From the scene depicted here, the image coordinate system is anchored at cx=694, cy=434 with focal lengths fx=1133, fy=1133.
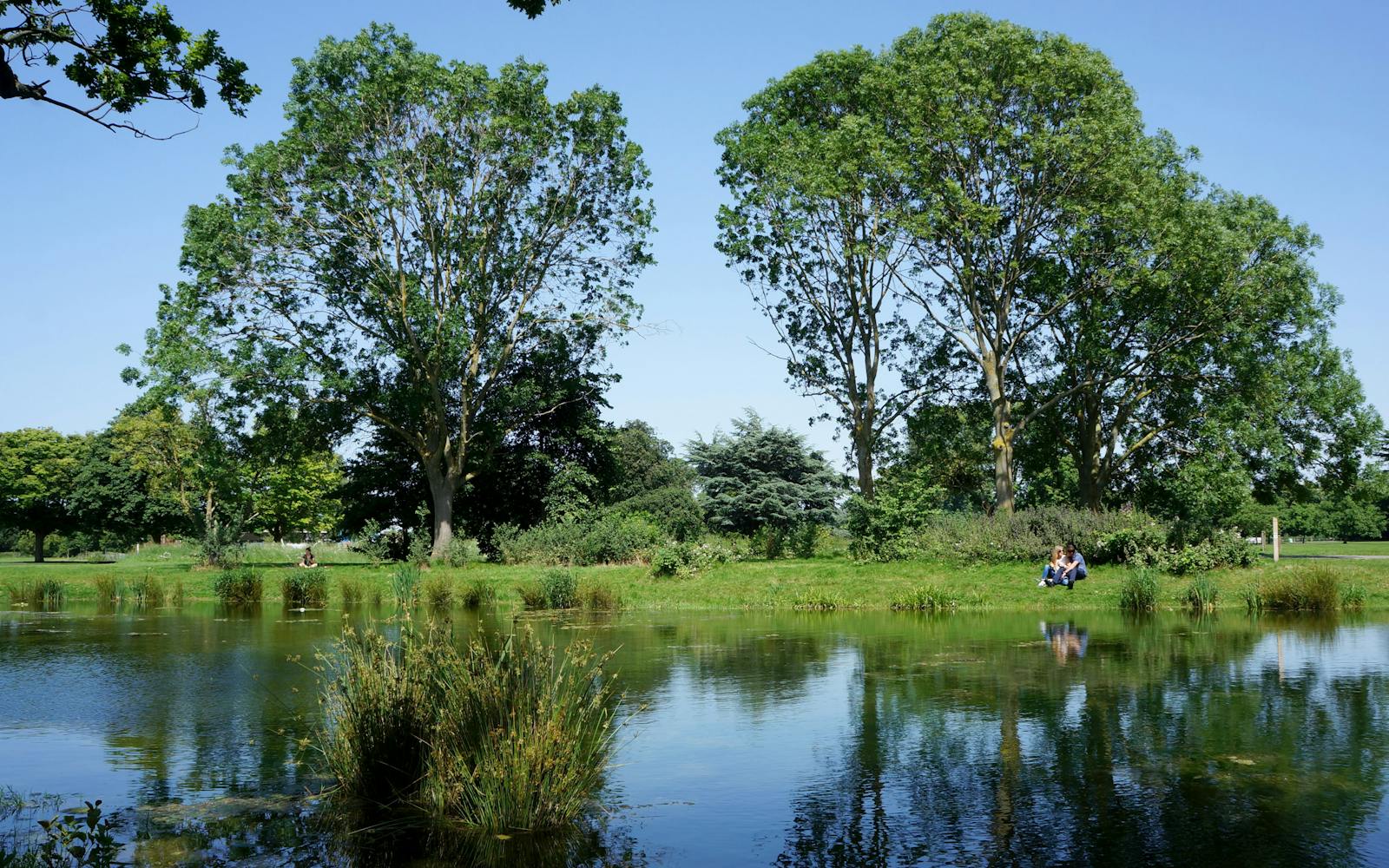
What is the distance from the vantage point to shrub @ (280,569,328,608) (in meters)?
31.4

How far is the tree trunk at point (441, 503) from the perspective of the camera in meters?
41.4

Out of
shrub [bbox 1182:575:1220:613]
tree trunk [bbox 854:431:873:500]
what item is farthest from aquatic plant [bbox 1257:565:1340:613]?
tree trunk [bbox 854:431:873:500]

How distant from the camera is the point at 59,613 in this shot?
29.4 metres

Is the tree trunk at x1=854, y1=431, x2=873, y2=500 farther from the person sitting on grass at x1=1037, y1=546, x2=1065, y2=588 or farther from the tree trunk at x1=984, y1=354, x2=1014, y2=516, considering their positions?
the person sitting on grass at x1=1037, y1=546, x2=1065, y2=588

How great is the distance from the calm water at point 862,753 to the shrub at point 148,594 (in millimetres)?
12083

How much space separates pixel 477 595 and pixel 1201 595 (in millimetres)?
17778

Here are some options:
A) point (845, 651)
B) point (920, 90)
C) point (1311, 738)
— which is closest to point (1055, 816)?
→ point (1311, 738)

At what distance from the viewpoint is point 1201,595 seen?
1040 inches

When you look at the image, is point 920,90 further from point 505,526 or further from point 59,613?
point 59,613

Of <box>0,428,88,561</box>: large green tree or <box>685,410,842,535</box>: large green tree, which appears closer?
<box>685,410,842,535</box>: large green tree

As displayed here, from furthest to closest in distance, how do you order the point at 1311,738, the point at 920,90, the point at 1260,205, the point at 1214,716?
the point at 1260,205
the point at 920,90
the point at 1214,716
the point at 1311,738

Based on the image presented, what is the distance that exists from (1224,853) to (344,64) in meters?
37.1

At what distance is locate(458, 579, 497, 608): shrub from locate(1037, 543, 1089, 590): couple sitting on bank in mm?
14470

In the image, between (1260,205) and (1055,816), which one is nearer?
(1055,816)
